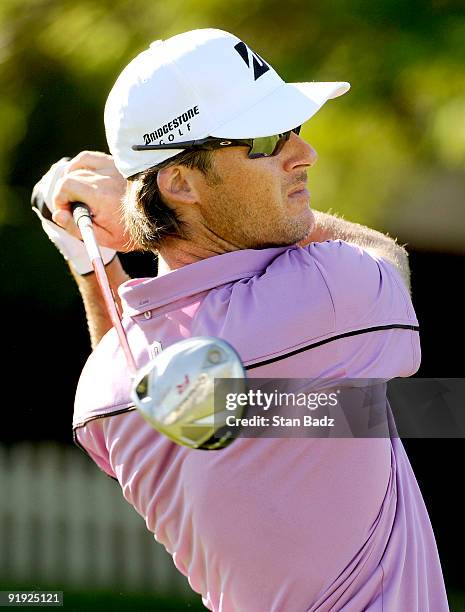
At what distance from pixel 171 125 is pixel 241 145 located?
0.49ft

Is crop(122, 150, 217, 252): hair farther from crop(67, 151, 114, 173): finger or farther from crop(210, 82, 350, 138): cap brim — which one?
crop(67, 151, 114, 173): finger

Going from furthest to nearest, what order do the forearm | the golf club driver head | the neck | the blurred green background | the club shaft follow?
the blurred green background < the forearm < the neck < the club shaft < the golf club driver head

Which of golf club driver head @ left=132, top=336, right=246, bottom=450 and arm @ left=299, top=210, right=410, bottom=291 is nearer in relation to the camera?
golf club driver head @ left=132, top=336, right=246, bottom=450

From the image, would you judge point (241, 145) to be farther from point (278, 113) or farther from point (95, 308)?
point (95, 308)

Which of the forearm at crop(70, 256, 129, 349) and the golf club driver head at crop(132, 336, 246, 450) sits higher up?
the forearm at crop(70, 256, 129, 349)

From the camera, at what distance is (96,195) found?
270cm

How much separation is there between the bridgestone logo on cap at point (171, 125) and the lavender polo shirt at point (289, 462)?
0.95ft

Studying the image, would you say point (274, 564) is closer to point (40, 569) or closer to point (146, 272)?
point (146, 272)

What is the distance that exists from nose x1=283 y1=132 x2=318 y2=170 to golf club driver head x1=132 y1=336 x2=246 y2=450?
0.73 meters

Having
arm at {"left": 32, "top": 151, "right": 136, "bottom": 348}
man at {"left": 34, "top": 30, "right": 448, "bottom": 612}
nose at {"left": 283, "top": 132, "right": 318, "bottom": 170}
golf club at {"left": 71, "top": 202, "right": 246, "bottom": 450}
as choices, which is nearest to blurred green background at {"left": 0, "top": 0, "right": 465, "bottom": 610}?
arm at {"left": 32, "top": 151, "right": 136, "bottom": 348}

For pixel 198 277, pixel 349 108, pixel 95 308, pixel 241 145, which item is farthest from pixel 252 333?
pixel 349 108

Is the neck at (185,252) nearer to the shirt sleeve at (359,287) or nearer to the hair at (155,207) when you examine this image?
the hair at (155,207)

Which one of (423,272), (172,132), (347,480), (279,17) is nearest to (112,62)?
(279,17)

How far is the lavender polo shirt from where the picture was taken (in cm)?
220
